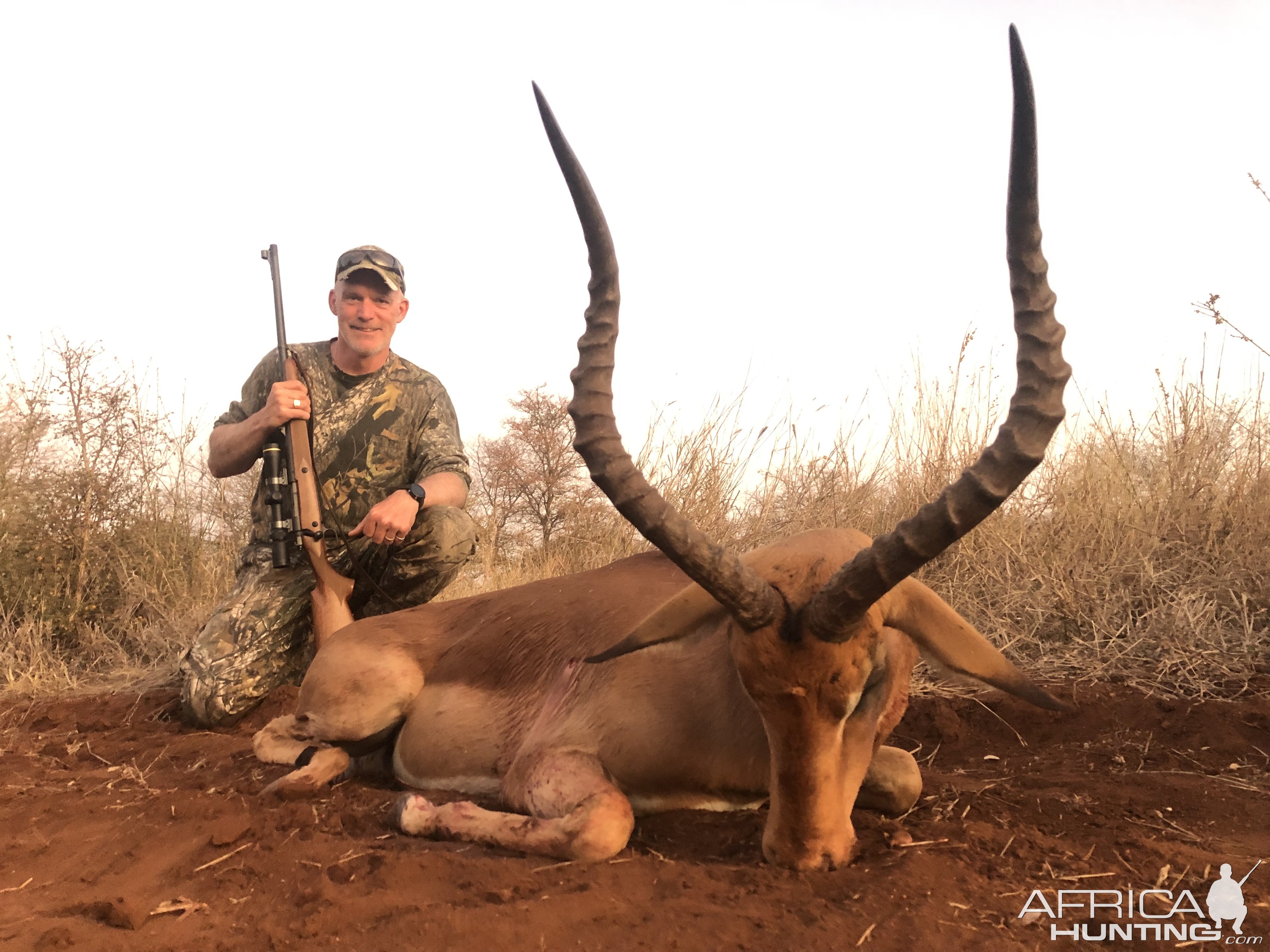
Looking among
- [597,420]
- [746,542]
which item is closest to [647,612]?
[597,420]

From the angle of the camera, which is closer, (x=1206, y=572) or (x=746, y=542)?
(x=1206, y=572)

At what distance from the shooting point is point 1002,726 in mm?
4902

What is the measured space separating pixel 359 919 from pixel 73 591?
687cm

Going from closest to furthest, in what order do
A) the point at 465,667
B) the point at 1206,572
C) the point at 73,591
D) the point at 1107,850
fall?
the point at 1107,850
the point at 465,667
the point at 1206,572
the point at 73,591

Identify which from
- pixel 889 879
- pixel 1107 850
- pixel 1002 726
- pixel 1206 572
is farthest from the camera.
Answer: pixel 1206 572

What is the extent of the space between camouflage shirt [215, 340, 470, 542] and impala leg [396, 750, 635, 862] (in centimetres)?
288

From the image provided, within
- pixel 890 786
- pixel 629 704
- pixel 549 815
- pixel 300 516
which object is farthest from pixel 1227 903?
pixel 300 516

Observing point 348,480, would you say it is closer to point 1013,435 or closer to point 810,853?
point 810,853

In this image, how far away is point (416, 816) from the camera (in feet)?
11.3

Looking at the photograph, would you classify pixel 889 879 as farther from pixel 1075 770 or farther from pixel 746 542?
pixel 746 542

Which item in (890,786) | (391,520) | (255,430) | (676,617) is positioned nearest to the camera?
(676,617)

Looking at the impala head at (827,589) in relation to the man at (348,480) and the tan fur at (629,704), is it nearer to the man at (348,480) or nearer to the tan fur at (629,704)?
the tan fur at (629,704)

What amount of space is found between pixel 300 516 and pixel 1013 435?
4505mm

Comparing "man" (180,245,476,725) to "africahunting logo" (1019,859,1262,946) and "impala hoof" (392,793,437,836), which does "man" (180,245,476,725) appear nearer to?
"impala hoof" (392,793,437,836)
